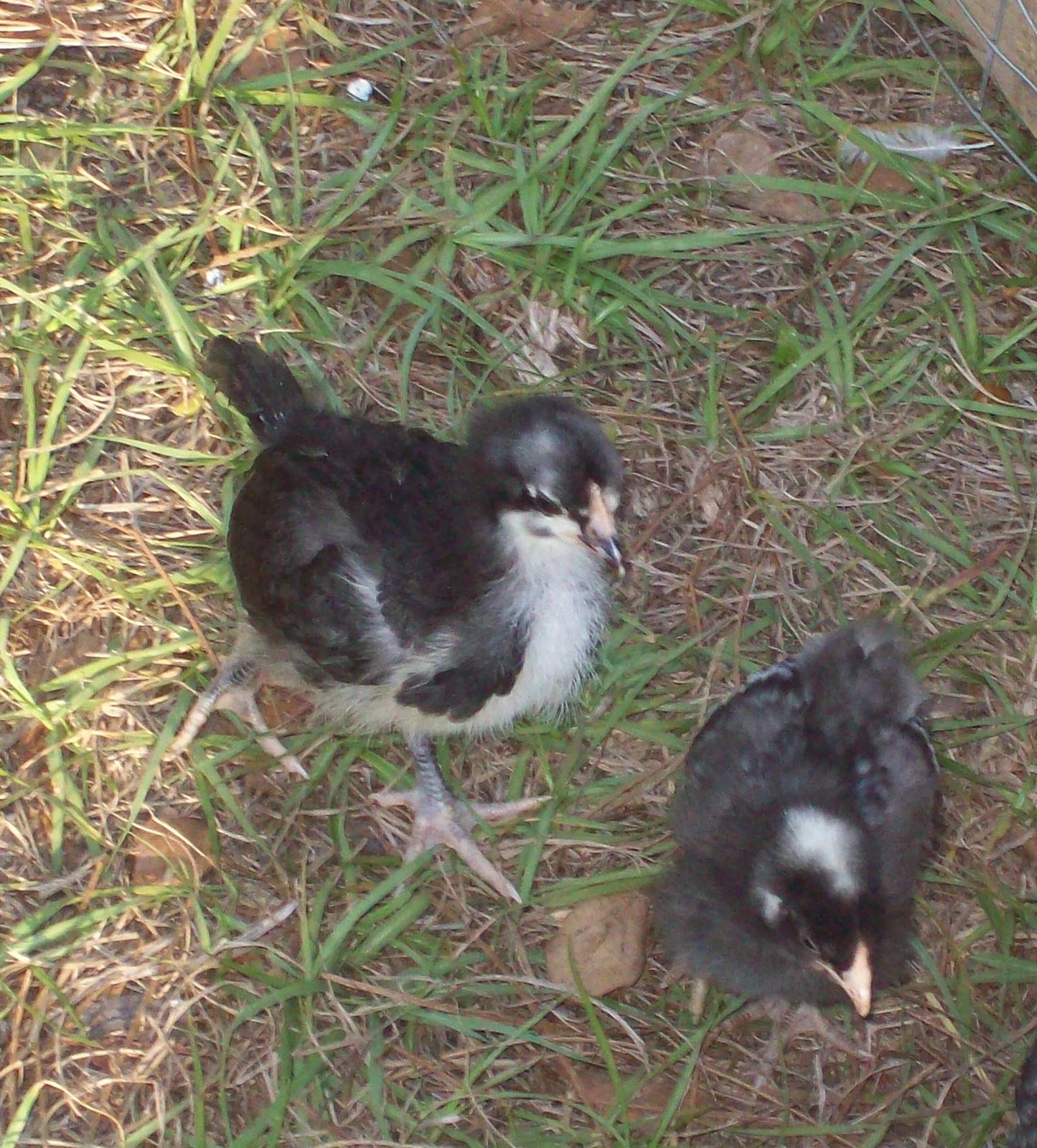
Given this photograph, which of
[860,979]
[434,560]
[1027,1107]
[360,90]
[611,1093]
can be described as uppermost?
[360,90]

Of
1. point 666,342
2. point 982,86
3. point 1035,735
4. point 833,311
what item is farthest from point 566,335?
point 1035,735

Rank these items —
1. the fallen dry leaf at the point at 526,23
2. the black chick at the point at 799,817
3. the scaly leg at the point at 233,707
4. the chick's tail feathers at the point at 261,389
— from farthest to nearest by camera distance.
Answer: the fallen dry leaf at the point at 526,23
the scaly leg at the point at 233,707
the chick's tail feathers at the point at 261,389
the black chick at the point at 799,817

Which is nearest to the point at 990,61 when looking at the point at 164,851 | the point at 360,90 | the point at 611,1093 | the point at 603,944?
the point at 360,90

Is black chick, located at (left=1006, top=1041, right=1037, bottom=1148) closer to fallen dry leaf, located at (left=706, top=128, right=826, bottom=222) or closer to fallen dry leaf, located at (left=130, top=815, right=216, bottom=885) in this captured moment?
fallen dry leaf, located at (left=130, top=815, right=216, bottom=885)

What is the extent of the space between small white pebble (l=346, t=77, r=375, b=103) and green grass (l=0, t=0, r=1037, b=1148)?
4 centimetres

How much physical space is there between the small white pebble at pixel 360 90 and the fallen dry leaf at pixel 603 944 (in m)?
2.46

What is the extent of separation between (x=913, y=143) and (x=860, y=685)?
1759mm

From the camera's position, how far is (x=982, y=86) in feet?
12.5

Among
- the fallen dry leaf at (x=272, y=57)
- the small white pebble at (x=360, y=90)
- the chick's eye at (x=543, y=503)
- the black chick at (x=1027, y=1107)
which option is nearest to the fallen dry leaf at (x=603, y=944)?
the black chick at (x=1027, y=1107)

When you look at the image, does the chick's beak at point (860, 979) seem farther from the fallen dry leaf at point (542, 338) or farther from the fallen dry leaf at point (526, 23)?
the fallen dry leaf at point (526, 23)

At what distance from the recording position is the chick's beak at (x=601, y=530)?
2883 millimetres

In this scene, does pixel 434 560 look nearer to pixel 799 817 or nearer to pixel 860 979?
pixel 799 817

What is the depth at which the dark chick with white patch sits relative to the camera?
2965 millimetres

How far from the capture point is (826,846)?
2.82m
